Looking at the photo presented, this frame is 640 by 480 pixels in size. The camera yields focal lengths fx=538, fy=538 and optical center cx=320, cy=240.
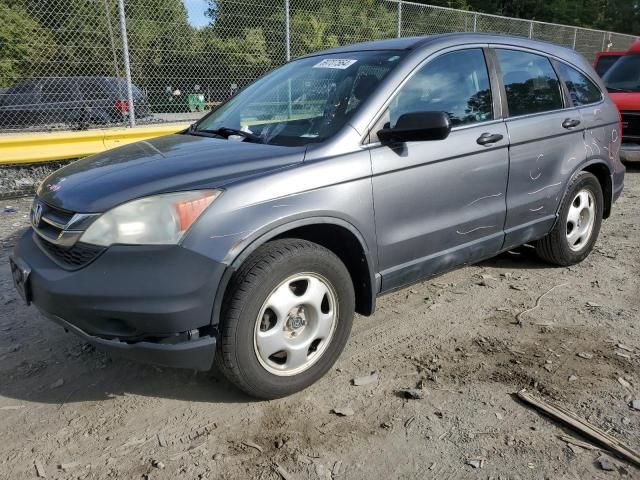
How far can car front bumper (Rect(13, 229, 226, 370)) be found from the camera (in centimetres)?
230

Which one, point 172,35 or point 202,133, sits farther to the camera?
point 172,35

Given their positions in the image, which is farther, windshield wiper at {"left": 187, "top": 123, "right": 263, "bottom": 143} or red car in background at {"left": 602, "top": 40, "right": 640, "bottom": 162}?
red car in background at {"left": 602, "top": 40, "right": 640, "bottom": 162}

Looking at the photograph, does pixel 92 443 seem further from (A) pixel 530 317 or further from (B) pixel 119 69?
(B) pixel 119 69

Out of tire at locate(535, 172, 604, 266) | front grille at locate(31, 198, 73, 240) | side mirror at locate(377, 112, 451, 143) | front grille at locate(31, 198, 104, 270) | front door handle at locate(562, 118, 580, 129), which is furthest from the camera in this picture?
tire at locate(535, 172, 604, 266)

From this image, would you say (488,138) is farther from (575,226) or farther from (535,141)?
(575,226)

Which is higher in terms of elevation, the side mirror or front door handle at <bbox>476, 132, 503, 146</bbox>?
the side mirror

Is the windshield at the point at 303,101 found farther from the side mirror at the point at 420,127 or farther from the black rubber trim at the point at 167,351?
the black rubber trim at the point at 167,351

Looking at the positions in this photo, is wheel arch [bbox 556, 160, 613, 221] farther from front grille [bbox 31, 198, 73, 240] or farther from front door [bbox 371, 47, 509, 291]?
front grille [bbox 31, 198, 73, 240]

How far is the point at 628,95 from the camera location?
855cm

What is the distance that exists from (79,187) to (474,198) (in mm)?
2300

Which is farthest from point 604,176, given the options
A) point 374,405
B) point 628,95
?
point 628,95

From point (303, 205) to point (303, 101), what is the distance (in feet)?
3.27

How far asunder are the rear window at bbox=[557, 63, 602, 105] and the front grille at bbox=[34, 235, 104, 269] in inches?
146

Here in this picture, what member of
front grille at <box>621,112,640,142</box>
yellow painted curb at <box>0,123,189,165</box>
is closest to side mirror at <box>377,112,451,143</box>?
yellow painted curb at <box>0,123,189,165</box>
